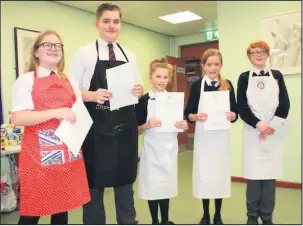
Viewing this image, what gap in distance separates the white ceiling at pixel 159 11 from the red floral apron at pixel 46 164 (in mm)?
2988

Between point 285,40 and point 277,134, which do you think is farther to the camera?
point 285,40

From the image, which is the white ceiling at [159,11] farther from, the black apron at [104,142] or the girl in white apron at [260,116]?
the black apron at [104,142]

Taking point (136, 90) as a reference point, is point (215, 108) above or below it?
below

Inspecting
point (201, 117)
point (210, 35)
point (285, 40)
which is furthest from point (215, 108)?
point (210, 35)

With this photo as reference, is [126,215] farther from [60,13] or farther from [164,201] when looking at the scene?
[60,13]

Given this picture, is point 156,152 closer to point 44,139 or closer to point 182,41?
point 44,139

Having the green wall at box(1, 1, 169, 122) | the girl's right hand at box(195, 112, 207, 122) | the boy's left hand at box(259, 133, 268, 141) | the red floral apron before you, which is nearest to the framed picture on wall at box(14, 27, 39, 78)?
the green wall at box(1, 1, 169, 122)

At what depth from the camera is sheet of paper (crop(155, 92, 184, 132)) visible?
1982 millimetres

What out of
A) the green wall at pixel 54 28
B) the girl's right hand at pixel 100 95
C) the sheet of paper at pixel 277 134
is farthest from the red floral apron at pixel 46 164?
the green wall at pixel 54 28

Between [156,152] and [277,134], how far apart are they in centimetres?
85

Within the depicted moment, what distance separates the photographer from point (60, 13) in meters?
4.11

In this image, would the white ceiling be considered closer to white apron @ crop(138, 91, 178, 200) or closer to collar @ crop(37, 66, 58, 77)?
white apron @ crop(138, 91, 178, 200)

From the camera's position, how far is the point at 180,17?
5008 millimetres

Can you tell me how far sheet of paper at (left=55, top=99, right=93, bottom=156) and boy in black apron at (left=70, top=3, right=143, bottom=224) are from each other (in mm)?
168
